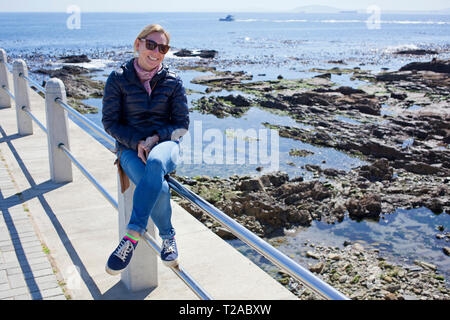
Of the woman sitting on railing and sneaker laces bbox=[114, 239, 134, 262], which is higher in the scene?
the woman sitting on railing

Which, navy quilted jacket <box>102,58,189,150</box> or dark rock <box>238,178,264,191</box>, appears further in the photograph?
dark rock <box>238,178,264,191</box>

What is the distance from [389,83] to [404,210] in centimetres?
2256

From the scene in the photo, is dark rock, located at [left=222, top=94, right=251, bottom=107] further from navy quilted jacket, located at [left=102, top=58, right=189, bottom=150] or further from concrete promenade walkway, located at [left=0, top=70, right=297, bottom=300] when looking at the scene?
navy quilted jacket, located at [left=102, top=58, right=189, bottom=150]

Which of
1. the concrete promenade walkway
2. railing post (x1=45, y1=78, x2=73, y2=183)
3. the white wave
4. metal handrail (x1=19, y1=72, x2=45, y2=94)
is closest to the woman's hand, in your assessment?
the concrete promenade walkway

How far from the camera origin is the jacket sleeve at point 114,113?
3172 millimetres

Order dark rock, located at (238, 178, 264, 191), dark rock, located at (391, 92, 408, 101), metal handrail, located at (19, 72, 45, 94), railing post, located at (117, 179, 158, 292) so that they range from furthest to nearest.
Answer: dark rock, located at (391, 92, 408, 101) → dark rock, located at (238, 178, 264, 191) → metal handrail, located at (19, 72, 45, 94) → railing post, located at (117, 179, 158, 292)

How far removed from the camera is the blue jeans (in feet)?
8.66

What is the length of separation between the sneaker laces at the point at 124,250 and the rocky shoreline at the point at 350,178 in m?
6.05

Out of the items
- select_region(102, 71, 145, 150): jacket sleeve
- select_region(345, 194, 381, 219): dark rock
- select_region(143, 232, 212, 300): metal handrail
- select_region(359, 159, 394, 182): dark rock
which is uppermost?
select_region(102, 71, 145, 150): jacket sleeve

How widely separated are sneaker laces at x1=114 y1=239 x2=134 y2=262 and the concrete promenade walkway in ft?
3.22

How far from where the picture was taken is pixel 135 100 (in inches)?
128

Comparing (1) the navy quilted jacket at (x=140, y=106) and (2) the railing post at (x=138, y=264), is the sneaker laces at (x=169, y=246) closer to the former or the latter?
(2) the railing post at (x=138, y=264)

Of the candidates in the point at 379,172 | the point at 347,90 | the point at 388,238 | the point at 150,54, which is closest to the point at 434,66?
the point at 347,90
